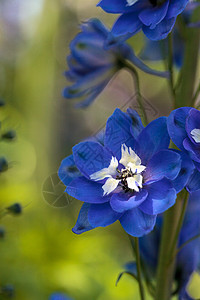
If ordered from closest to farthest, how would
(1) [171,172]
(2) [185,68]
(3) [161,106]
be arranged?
1. (1) [171,172]
2. (2) [185,68]
3. (3) [161,106]

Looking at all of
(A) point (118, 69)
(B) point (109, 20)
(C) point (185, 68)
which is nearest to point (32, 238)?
(A) point (118, 69)

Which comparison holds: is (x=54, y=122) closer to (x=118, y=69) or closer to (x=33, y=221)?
(x=33, y=221)

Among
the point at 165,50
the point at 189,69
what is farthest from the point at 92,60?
the point at 189,69

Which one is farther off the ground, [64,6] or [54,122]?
[64,6]

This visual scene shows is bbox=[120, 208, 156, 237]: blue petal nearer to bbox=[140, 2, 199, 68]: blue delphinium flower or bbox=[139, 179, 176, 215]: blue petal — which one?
bbox=[139, 179, 176, 215]: blue petal

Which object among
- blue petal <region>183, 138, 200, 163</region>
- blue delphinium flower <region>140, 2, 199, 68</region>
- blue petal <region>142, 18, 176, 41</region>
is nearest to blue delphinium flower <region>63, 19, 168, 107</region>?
blue delphinium flower <region>140, 2, 199, 68</region>

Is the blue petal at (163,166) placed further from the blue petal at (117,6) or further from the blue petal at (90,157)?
the blue petal at (117,6)
